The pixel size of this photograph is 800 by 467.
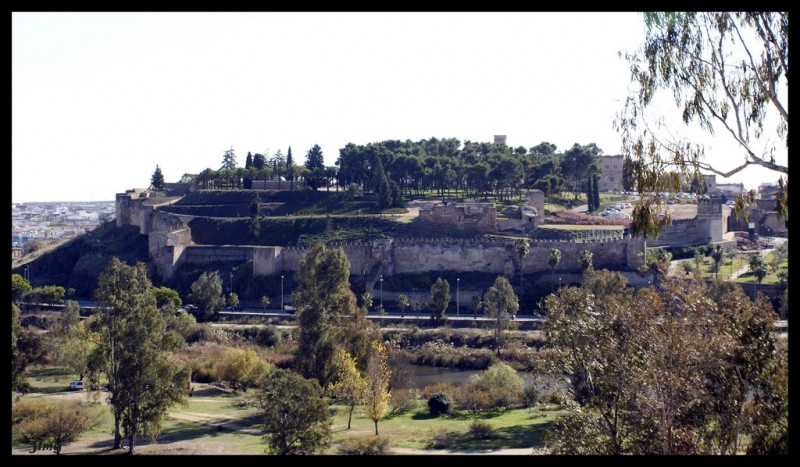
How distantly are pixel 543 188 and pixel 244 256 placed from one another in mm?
22573

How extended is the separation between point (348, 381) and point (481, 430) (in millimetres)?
4338

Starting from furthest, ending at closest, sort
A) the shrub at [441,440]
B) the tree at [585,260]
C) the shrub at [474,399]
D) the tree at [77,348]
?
the tree at [585,260], the tree at [77,348], the shrub at [474,399], the shrub at [441,440]

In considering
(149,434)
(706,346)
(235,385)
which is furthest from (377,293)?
(706,346)

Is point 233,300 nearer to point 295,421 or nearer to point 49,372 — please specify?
point 49,372

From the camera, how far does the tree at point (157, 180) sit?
216ft

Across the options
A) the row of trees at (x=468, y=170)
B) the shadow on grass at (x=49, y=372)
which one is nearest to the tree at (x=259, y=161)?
the row of trees at (x=468, y=170)

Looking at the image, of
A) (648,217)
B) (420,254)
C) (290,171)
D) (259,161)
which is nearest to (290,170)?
(290,171)

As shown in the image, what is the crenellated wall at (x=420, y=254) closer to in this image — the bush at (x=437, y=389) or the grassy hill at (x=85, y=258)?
the grassy hill at (x=85, y=258)

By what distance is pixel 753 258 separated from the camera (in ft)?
129

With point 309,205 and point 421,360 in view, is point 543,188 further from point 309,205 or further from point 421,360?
point 421,360

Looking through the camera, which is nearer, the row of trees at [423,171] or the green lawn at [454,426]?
the green lawn at [454,426]

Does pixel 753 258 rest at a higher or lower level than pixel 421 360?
higher

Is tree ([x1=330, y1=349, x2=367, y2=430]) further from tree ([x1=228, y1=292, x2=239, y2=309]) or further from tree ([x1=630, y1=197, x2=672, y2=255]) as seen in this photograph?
tree ([x1=228, y1=292, x2=239, y2=309])

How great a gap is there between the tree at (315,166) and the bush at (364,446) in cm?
4310
